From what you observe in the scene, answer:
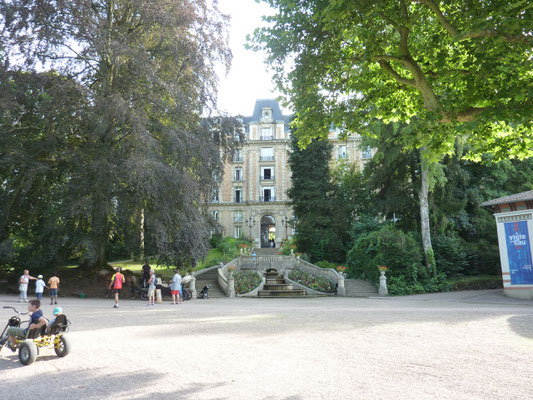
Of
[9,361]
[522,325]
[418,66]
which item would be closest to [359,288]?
[522,325]

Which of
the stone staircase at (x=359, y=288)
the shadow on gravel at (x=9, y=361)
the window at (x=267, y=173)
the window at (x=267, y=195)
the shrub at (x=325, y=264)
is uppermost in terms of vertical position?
the window at (x=267, y=173)

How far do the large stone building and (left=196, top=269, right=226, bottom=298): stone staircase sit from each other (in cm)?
2304

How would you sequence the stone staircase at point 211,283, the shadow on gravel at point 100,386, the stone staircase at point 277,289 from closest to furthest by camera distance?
the shadow on gravel at point 100,386 → the stone staircase at point 211,283 → the stone staircase at point 277,289

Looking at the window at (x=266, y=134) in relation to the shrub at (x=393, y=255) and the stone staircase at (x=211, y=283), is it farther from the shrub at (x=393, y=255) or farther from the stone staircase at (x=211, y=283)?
the shrub at (x=393, y=255)

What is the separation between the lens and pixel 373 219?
3075 centimetres

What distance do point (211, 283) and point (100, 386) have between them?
2082 centimetres

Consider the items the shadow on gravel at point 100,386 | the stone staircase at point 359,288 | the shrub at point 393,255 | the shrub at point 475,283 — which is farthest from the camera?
the shrub at point 475,283

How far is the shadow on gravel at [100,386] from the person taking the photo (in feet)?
15.8

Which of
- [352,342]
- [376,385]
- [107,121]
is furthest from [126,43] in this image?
[376,385]

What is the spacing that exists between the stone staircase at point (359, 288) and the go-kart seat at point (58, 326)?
18.7 metres

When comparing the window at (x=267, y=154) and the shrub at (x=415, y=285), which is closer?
the shrub at (x=415, y=285)

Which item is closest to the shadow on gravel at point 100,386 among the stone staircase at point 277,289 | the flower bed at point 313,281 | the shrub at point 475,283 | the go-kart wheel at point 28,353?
the go-kart wheel at point 28,353

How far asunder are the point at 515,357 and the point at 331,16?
6447 mm

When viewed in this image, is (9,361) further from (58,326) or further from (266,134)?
(266,134)
